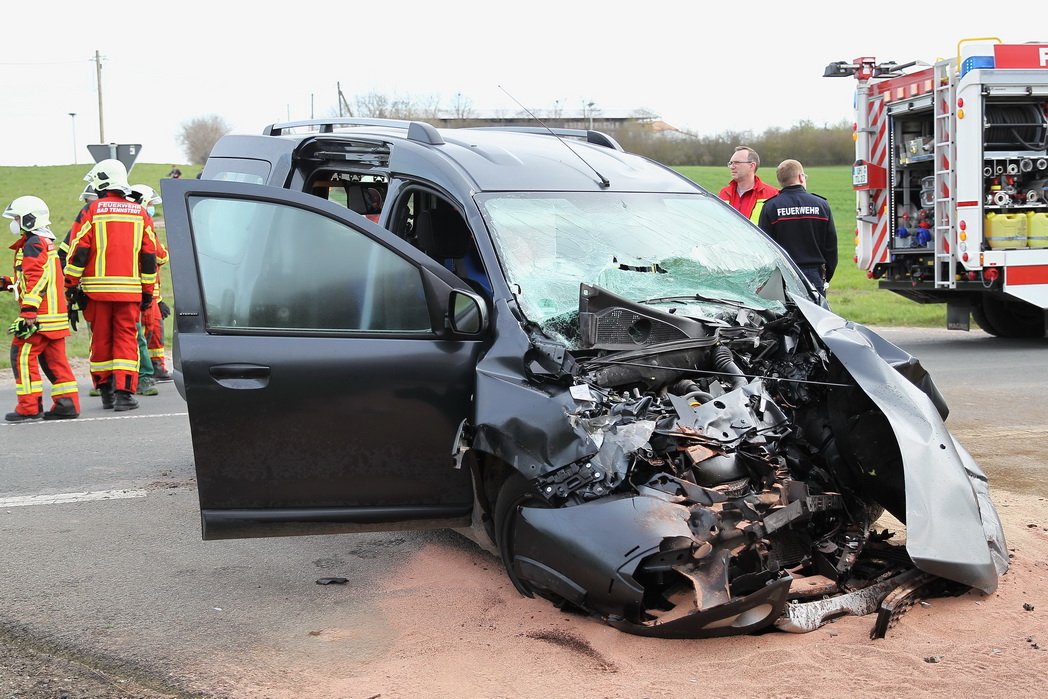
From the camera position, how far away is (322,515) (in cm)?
420

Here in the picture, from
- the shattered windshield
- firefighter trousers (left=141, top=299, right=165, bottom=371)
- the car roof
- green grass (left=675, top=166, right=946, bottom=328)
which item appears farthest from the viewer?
green grass (left=675, top=166, right=946, bottom=328)

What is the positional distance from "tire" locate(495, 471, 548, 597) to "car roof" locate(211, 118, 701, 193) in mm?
1418

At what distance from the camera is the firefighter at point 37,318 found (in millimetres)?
8398

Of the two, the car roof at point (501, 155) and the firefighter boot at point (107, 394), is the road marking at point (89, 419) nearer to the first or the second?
the firefighter boot at point (107, 394)

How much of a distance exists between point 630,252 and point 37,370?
19.5 ft

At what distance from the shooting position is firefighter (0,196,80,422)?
8.40 metres

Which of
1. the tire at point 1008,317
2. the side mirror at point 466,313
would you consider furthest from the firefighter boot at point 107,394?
the tire at point 1008,317

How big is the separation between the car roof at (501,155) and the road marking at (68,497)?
82.5 inches

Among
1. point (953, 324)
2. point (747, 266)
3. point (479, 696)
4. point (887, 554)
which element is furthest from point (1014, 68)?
point (479, 696)

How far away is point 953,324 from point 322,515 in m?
9.68

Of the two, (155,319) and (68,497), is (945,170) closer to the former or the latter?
(155,319)

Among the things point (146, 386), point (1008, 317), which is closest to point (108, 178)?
point (146, 386)

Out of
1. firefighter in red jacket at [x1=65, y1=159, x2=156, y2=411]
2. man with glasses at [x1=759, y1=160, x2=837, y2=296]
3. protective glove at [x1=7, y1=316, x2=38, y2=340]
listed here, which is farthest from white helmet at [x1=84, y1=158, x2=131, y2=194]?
man with glasses at [x1=759, y1=160, x2=837, y2=296]

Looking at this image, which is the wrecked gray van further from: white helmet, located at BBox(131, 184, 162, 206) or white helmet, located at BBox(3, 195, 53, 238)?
white helmet, located at BBox(131, 184, 162, 206)
